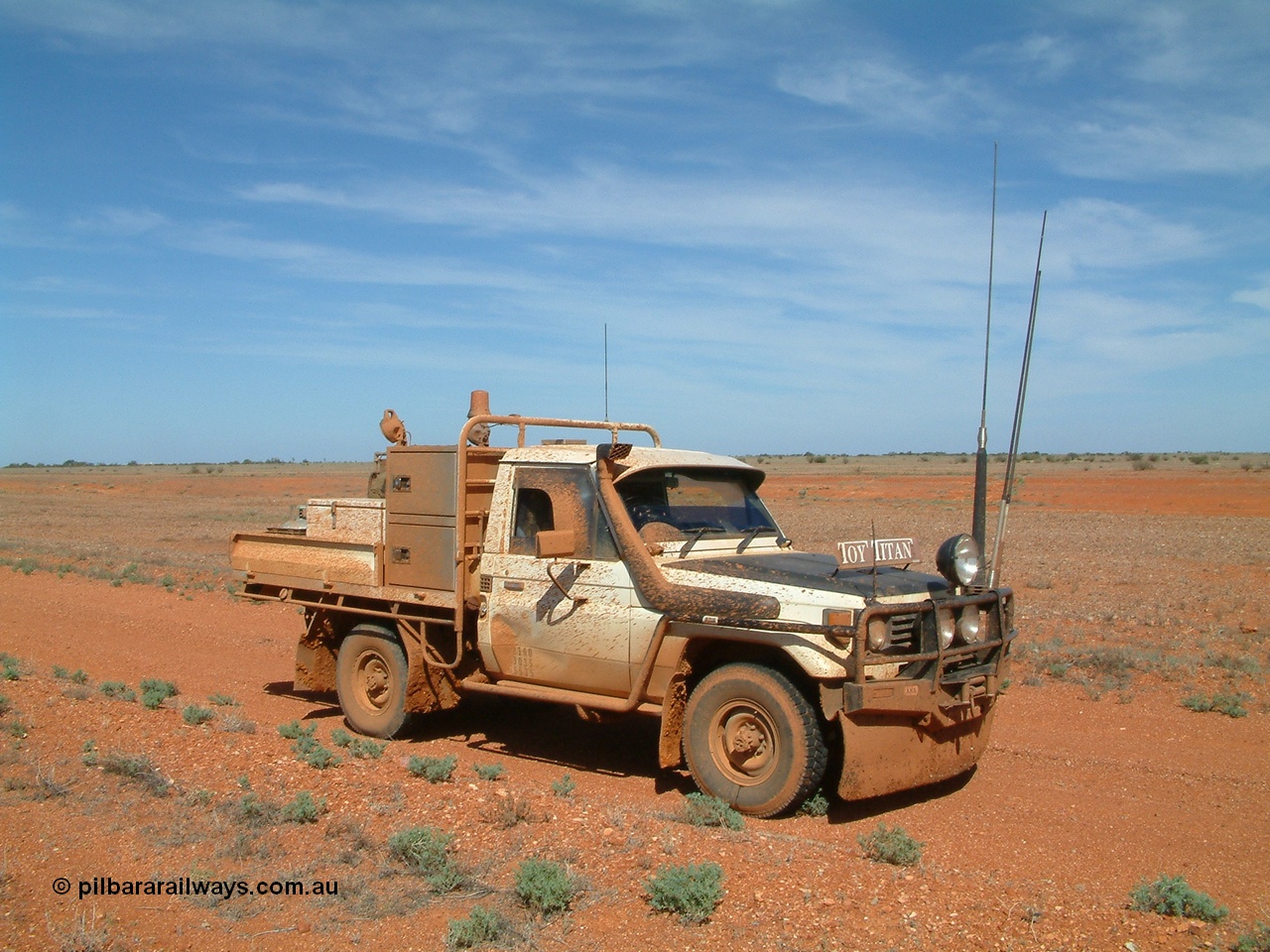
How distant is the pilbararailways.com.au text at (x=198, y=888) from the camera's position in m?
4.75

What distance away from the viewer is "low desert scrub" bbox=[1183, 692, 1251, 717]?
874cm

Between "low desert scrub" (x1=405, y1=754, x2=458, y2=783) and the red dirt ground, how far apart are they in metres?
0.08

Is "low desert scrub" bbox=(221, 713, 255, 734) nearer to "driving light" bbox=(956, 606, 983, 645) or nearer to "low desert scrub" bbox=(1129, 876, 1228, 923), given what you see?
"driving light" bbox=(956, 606, 983, 645)

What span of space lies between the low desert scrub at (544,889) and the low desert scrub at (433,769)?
197cm

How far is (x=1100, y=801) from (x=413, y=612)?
518 cm

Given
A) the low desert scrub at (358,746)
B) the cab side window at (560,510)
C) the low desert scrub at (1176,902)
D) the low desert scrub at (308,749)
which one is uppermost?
the cab side window at (560,510)

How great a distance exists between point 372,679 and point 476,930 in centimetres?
463

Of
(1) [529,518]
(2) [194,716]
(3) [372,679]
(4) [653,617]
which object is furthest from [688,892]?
(2) [194,716]

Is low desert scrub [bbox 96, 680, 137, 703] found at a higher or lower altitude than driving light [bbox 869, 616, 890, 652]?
lower

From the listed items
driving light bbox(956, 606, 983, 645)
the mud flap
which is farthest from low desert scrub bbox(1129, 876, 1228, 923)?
driving light bbox(956, 606, 983, 645)

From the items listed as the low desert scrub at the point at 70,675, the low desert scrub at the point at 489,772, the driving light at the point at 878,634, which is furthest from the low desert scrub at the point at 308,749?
the driving light at the point at 878,634

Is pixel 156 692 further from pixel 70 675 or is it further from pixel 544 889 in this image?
pixel 544 889

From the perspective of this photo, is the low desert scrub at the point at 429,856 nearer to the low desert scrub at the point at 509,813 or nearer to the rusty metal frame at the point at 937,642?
the low desert scrub at the point at 509,813

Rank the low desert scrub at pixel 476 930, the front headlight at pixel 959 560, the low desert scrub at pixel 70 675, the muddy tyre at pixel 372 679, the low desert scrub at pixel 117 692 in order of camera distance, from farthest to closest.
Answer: the low desert scrub at pixel 70 675
the low desert scrub at pixel 117 692
the muddy tyre at pixel 372 679
the front headlight at pixel 959 560
the low desert scrub at pixel 476 930
